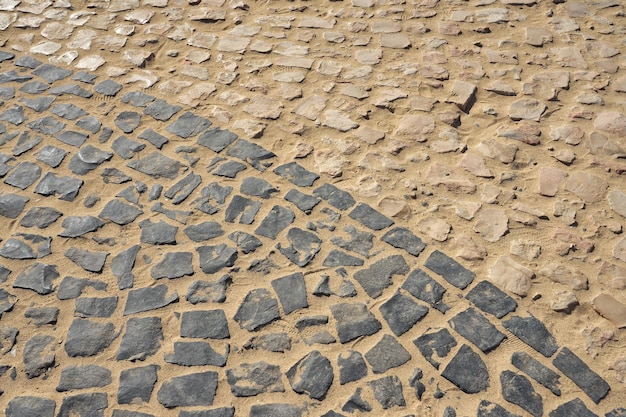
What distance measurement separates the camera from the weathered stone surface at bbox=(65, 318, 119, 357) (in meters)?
2.93

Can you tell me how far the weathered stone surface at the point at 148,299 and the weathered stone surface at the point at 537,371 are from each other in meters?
1.74

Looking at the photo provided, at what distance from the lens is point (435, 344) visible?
9.61 ft

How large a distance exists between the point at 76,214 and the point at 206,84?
1.60 metres

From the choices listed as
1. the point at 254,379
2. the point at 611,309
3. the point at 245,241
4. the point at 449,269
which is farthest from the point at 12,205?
the point at 611,309

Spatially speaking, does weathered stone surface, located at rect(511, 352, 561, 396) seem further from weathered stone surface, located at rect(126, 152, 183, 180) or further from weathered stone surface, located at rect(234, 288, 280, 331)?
weathered stone surface, located at rect(126, 152, 183, 180)

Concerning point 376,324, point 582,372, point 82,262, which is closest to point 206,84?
point 82,262

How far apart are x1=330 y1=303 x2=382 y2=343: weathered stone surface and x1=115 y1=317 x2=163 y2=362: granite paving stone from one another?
889 mm

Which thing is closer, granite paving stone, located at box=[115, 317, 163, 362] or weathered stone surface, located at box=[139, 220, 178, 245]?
granite paving stone, located at box=[115, 317, 163, 362]

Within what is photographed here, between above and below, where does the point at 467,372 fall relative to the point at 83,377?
below

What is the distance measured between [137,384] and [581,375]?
2.06m

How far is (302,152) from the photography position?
408cm

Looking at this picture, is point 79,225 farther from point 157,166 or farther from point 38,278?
point 157,166

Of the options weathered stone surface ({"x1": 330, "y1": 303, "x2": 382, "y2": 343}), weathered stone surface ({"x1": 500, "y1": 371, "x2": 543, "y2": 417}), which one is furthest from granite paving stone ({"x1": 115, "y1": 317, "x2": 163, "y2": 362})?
weathered stone surface ({"x1": 500, "y1": 371, "x2": 543, "y2": 417})

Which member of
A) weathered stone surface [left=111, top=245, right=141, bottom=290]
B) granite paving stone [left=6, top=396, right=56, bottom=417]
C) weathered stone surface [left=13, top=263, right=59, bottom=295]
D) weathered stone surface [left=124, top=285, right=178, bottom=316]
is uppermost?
weathered stone surface [left=13, top=263, right=59, bottom=295]
